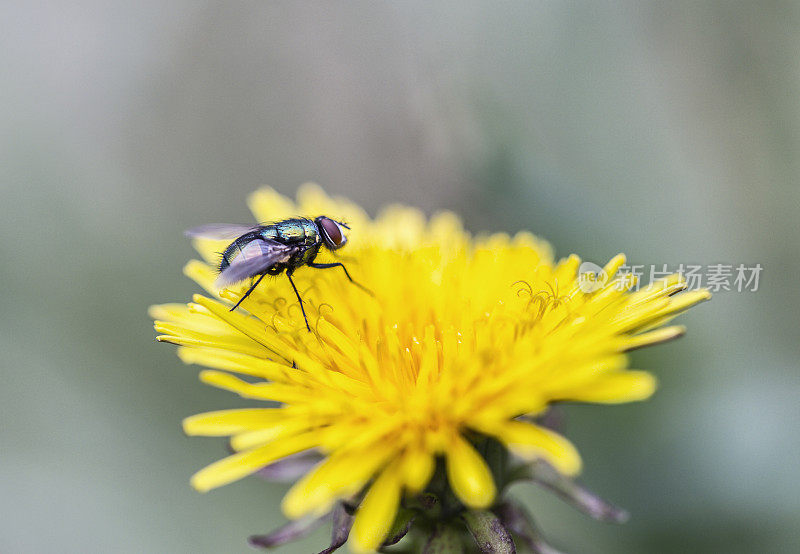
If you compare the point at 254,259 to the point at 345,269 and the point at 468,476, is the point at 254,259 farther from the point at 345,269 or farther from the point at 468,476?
the point at 468,476

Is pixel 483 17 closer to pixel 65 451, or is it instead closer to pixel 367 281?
pixel 367 281

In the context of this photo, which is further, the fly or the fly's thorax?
the fly's thorax

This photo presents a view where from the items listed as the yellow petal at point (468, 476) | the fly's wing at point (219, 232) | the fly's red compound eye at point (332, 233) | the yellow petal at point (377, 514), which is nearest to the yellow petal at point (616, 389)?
the yellow petal at point (468, 476)

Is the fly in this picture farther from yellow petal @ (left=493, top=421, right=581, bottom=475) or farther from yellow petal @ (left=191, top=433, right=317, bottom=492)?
yellow petal @ (left=493, top=421, right=581, bottom=475)

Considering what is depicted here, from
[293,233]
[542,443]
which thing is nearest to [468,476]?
[542,443]

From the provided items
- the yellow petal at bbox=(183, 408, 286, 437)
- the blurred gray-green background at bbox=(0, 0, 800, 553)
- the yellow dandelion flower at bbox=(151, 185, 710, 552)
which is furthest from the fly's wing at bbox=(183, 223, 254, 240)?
the blurred gray-green background at bbox=(0, 0, 800, 553)
